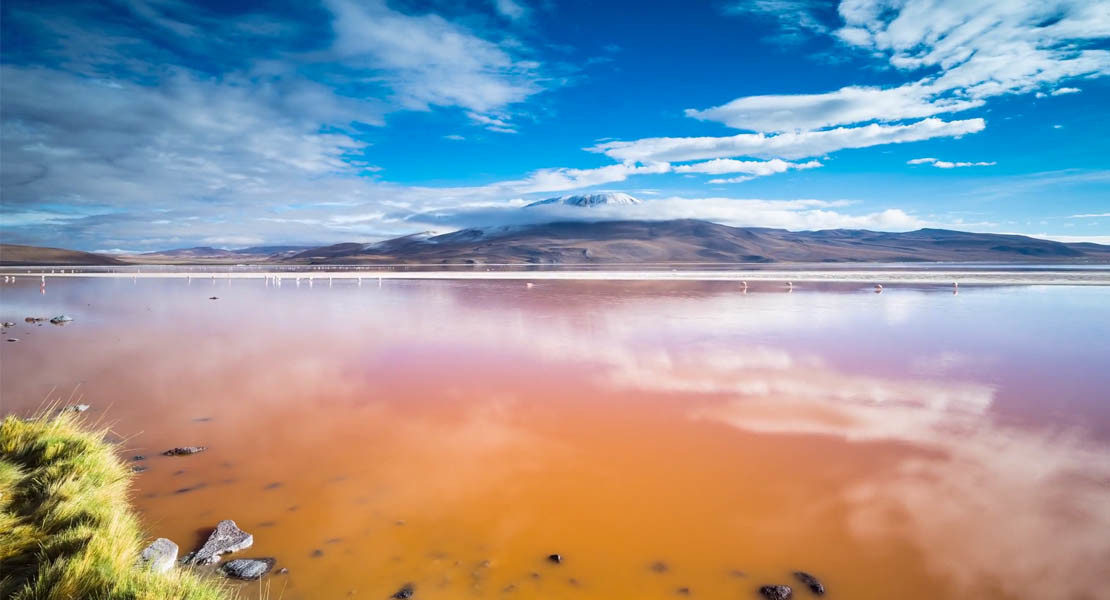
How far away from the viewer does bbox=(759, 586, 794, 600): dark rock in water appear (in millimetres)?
3781

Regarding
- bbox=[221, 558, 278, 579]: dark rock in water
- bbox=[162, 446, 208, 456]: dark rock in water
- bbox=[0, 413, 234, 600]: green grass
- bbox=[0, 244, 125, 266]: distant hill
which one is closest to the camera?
bbox=[0, 413, 234, 600]: green grass

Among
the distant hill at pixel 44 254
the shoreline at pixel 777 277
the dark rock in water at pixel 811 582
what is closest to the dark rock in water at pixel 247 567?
the dark rock in water at pixel 811 582

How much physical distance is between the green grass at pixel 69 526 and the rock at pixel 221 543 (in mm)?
237

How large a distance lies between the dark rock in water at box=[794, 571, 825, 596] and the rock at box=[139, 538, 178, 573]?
435 centimetres

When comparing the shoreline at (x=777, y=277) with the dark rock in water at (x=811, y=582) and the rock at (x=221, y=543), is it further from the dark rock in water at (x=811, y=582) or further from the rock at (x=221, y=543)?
the rock at (x=221, y=543)

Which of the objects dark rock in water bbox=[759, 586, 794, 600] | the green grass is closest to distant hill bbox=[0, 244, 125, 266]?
the green grass

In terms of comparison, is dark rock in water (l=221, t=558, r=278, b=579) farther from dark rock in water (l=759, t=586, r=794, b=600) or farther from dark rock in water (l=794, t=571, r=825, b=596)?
dark rock in water (l=794, t=571, r=825, b=596)

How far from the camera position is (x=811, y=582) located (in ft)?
12.8

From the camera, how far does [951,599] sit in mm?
3758

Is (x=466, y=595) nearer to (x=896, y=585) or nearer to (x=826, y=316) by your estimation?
(x=896, y=585)

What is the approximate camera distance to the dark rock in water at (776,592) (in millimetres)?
3781

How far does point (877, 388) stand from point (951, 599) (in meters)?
5.82

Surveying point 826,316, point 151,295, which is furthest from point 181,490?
point 151,295

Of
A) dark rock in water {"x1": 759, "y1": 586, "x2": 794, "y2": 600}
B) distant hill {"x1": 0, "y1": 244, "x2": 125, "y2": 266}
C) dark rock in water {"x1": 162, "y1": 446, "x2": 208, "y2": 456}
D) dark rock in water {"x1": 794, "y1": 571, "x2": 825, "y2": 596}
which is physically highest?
distant hill {"x1": 0, "y1": 244, "x2": 125, "y2": 266}
